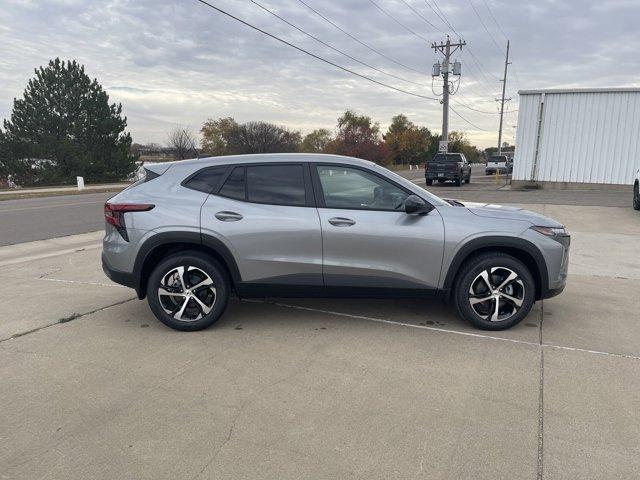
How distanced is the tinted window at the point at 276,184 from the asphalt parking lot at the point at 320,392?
124 centimetres

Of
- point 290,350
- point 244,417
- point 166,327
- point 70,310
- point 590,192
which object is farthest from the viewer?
point 590,192

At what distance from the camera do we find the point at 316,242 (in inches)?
173

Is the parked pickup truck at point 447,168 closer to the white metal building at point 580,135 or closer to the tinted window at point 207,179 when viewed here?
the white metal building at point 580,135

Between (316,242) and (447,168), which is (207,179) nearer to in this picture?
(316,242)

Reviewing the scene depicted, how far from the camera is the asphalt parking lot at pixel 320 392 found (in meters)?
2.67

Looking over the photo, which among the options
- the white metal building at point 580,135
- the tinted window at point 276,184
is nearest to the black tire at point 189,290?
the tinted window at point 276,184

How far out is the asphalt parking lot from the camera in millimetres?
2668

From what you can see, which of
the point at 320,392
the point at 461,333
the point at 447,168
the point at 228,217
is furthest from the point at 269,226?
the point at 447,168

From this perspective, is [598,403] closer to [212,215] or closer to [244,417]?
[244,417]

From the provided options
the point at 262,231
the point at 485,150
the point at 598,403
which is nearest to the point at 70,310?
the point at 262,231

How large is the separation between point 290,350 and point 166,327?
4.52ft

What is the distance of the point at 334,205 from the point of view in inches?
175

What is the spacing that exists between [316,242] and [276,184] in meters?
0.69

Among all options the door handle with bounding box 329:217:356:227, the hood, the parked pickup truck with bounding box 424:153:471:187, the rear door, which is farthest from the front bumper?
the door handle with bounding box 329:217:356:227
